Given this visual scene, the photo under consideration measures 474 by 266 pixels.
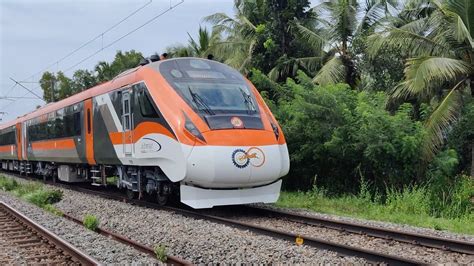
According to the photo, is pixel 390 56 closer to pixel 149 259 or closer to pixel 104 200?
pixel 104 200

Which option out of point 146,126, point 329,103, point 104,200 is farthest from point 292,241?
point 104,200

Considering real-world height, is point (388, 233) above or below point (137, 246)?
below

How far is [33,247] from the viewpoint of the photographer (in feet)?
26.6

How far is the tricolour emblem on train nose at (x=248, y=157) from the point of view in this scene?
982 cm

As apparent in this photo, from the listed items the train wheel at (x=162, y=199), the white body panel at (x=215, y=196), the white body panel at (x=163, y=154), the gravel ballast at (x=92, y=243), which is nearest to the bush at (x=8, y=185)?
the gravel ballast at (x=92, y=243)

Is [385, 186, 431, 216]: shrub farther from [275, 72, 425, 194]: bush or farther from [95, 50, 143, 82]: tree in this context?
[95, 50, 143, 82]: tree

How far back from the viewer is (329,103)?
13875mm

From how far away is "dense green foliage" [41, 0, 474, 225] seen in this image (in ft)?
42.7

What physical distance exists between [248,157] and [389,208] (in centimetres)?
351

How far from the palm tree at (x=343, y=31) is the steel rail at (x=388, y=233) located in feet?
40.5

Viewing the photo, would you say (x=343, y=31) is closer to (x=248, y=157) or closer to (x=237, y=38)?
(x=237, y=38)

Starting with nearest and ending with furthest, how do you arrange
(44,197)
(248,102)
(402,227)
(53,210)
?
(402,227)
(248,102)
(53,210)
(44,197)

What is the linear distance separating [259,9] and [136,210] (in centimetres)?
1514

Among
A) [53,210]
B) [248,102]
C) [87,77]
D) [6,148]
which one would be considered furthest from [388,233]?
[87,77]
